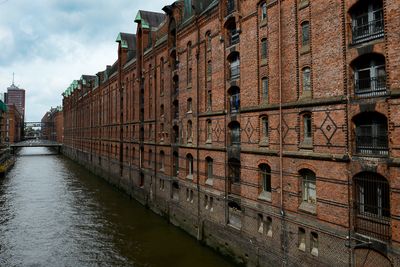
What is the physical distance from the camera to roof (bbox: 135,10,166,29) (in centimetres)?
3316

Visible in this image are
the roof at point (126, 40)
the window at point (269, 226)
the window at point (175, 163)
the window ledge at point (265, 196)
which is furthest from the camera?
the roof at point (126, 40)

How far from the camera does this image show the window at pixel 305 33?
43.7 feet

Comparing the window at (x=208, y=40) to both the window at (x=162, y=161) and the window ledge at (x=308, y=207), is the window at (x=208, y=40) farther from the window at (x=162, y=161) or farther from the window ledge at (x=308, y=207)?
the window ledge at (x=308, y=207)

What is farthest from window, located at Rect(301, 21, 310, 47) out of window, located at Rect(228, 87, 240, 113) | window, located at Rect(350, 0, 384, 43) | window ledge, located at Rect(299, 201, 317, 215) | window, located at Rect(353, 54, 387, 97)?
window ledge, located at Rect(299, 201, 317, 215)

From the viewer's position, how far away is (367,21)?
450 inches

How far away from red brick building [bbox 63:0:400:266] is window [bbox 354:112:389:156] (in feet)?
0.11

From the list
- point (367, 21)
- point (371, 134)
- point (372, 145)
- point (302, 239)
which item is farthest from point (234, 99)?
point (372, 145)

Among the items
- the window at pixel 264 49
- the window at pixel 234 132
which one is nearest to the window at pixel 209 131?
the window at pixel 234 132

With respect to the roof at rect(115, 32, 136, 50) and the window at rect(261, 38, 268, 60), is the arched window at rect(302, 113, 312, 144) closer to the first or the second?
the window at rect(261, 38, 268, 60)

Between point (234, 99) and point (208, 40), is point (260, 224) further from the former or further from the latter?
point (208, 40)

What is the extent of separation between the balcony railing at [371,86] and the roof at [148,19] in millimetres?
25001

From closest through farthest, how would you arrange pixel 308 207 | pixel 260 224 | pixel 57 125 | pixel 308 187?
pixel 308 207, pixel 308 187, pixel 260 224, pixel 57 125

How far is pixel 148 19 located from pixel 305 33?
23.2m

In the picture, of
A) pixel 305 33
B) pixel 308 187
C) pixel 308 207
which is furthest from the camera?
pixel 308 187
